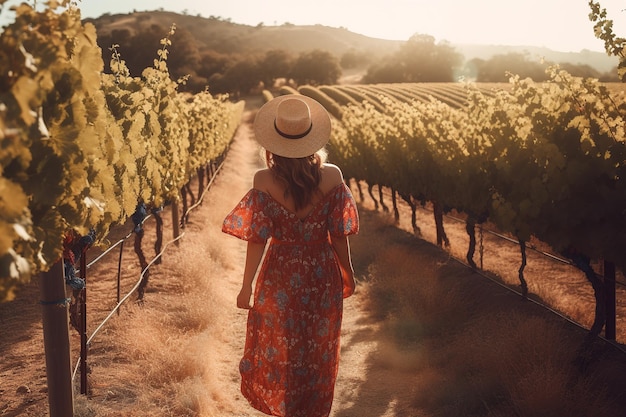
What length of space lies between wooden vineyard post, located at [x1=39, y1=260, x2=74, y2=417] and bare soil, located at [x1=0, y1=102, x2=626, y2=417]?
76cm

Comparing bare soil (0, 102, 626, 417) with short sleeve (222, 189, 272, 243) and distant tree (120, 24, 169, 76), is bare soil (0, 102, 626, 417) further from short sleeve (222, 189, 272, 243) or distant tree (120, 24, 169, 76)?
distant tree (120, 24, 169, 76)

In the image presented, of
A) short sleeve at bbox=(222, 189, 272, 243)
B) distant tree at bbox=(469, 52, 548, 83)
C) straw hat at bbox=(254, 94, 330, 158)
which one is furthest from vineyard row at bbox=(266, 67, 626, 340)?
distant tree at bbox=(469, 52, 548, 83)

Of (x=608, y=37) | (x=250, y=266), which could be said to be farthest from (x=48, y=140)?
(x=608, y=37)

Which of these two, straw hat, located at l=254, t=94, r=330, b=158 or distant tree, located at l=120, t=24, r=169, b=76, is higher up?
distant tree, located at l=120, t=24, r=169, b=76

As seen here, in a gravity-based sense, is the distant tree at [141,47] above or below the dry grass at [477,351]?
above

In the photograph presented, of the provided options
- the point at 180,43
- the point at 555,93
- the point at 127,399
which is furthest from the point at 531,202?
the point at 180,43

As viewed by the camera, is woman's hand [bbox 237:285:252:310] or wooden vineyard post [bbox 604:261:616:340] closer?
woman's hand [bbox 237:285:252:310]

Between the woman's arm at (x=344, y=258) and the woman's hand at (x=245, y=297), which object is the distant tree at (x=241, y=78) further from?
the woman's hand at (x=245, y=297)

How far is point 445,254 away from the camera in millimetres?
10484

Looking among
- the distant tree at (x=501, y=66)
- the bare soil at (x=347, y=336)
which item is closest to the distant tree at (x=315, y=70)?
the distant tree at (x=501, y=66)

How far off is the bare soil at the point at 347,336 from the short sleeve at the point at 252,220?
6.32ft

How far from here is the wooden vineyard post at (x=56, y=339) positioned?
3758 millimetres

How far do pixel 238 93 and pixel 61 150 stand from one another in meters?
79.1

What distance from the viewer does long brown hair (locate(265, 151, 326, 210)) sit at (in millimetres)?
3553
